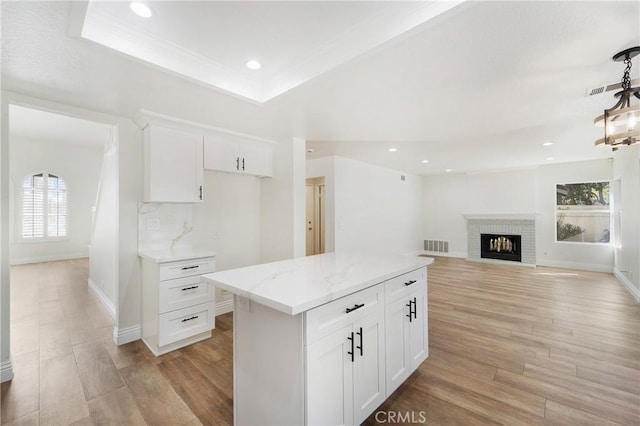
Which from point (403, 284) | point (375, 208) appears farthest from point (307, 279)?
point (375, 208)

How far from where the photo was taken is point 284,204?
380 cm

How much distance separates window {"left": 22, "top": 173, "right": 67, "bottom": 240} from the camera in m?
7.03

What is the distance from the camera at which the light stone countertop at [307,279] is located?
4.39 ft

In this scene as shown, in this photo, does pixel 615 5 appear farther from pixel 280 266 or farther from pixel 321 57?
pixel 280 266

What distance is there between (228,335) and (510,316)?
3540 millimetres

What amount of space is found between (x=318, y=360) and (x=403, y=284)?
0.98m

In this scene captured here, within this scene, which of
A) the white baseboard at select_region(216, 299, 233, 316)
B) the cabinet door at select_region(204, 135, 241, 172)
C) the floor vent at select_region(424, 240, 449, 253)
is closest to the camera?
the cabinet door at select_region(204, 135, 241, 172)

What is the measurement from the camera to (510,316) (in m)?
3.56

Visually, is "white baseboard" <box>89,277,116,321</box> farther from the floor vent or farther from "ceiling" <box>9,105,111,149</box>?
the floor vent

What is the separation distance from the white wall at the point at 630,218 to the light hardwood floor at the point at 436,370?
0.73m

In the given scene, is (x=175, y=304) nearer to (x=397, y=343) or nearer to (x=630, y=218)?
(x=397, y=343)

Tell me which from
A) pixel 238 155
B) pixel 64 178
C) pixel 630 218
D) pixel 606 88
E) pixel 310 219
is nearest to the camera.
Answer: pixel 606 88

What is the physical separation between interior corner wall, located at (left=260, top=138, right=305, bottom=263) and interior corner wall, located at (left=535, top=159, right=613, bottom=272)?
6.43m

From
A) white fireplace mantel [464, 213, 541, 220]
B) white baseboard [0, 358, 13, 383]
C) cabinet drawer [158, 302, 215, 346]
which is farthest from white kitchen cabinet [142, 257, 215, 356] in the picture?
white fireplace mantel [464, 213, 541, 220]
